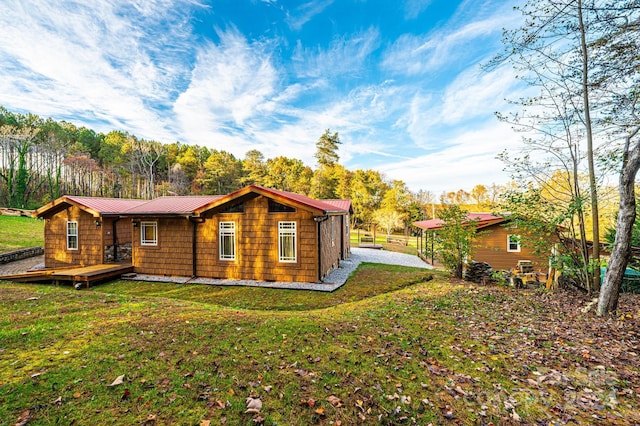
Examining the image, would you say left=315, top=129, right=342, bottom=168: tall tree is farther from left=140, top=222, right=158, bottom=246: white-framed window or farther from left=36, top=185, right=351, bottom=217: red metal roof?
left=140, top=222, right=158, bottom=246: white-framed window

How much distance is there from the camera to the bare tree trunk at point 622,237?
17.6ft

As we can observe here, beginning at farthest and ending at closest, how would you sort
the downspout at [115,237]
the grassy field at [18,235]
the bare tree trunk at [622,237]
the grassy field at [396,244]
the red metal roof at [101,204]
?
the grassy field at [396,244] < the grassy field at [18,235] < the downspout at [115,237] < the red metal roof at [101,204] < the bare tree trunk at [622,237]

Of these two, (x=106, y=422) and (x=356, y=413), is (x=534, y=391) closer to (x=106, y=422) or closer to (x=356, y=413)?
(x=356, y=413)

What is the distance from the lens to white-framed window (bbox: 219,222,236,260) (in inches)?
430

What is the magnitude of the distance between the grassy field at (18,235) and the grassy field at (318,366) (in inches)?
639

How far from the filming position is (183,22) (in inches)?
469

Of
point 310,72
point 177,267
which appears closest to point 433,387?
point 177,267

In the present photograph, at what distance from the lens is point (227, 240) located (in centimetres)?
1101

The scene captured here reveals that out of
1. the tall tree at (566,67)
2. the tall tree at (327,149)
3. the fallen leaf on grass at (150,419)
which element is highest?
the tall tree at (327,149)

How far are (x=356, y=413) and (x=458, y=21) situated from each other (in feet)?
45.0

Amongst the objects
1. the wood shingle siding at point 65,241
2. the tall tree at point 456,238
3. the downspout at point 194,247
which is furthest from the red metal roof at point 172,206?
the tall tree at point 456,238

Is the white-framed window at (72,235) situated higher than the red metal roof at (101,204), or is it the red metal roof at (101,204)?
the red metal roof at (101,204)

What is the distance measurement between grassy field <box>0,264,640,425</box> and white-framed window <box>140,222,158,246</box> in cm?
550

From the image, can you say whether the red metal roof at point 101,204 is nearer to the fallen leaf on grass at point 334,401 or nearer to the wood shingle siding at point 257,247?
the wood shingle siding at point 257,247
